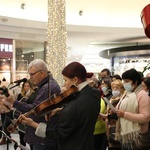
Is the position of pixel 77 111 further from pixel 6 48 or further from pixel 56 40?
pixel 6 48

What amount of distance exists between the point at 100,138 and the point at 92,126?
1.76 meters

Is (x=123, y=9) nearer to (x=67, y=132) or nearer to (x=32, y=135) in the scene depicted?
(x=32, y=135)

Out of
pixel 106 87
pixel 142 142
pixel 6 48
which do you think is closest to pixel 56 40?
pixel 106 87

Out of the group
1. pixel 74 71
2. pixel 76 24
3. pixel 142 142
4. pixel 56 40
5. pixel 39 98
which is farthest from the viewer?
pixel 76 24

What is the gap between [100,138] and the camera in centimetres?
379

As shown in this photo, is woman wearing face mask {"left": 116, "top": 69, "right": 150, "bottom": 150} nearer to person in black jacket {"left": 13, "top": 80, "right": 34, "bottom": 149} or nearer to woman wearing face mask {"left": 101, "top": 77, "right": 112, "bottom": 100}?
person in black jacket {"left": 13, "top": 80, "right": 34, "bottom": 149}

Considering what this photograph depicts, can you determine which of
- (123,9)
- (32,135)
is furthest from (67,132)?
(123,9)

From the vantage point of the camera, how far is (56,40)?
17.5ft

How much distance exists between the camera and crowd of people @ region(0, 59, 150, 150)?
6.52 feet

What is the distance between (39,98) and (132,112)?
94 centimetres

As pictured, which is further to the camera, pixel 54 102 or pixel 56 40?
pixel 56 40

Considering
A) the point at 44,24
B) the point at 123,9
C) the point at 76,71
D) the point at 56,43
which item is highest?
the point at 123,9

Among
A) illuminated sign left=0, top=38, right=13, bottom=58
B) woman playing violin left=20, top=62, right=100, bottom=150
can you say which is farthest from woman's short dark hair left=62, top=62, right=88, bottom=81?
illuminated sign left=0, top=38, right=13, bottom=58

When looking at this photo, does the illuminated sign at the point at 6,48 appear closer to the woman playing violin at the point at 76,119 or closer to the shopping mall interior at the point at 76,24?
the shopping mall interior at the point at 76,24
